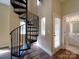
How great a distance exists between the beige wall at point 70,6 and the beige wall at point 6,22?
10.5ft

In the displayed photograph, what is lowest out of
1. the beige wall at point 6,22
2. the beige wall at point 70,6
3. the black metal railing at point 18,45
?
the black metal railing at point 18,45

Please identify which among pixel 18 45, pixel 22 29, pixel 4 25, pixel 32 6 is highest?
pixel 32 6

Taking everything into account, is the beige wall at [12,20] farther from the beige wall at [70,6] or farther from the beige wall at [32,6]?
the beige wall at [70,6]

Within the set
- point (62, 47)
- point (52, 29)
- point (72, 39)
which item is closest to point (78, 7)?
point (52, 29)

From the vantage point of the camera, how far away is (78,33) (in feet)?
29.1

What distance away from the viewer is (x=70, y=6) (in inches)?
228

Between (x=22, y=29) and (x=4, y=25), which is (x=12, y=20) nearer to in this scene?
(x=4, y=25)

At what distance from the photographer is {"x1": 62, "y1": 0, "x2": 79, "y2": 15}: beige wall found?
5434mm

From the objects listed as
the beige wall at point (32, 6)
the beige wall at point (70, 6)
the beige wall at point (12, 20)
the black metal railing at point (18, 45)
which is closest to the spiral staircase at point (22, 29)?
the black metal railing at point (18, 45)

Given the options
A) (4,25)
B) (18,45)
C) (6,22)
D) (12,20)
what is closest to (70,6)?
(12,20)

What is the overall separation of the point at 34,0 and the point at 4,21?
2.68 meters

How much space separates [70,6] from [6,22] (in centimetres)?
449

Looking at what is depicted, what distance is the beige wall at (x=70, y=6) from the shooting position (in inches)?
214

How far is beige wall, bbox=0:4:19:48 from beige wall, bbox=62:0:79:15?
3197 millimetres
